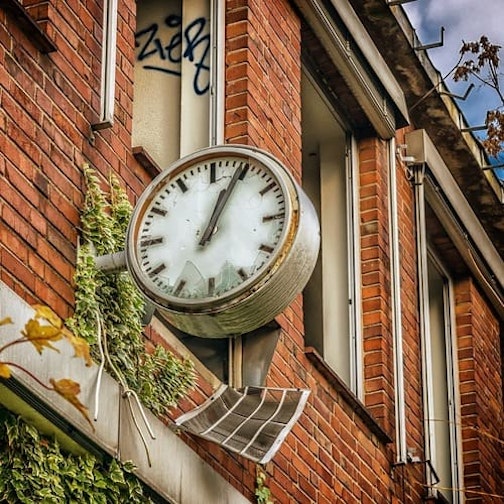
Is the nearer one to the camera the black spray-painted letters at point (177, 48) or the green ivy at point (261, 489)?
the green ivy at point (261, 489)

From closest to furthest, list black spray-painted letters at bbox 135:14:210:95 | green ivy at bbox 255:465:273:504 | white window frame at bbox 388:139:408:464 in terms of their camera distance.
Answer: green ivy at bbox 255:465:273:504, black spray-painted letters at bbox 135:14:210:95, white window frame at bbox 388:139:408:464

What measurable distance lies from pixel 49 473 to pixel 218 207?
149cm

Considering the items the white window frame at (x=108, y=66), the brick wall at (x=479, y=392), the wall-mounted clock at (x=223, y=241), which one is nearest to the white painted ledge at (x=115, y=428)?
the wall-mounted clock at (x=223, y=241)

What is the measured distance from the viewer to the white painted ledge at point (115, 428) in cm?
682

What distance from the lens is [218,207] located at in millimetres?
7812

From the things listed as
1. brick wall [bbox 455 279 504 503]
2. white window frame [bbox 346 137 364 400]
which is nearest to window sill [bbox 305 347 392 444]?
white window frame [bbox 346 137 364 400]

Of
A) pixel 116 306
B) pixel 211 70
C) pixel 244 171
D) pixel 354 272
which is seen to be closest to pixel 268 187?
pixel 244 171

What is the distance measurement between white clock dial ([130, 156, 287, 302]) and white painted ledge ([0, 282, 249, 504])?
0.54 meters

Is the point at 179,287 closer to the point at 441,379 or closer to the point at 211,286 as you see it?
the point at 211,286

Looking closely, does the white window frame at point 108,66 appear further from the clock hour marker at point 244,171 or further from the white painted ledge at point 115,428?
the white painted ledge at point 115,428

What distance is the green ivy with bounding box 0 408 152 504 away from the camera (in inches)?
268

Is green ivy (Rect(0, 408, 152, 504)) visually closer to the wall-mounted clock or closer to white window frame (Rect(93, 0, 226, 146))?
the wall-mounted clock

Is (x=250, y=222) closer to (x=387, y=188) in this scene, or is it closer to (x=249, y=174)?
(x=249, y=174)

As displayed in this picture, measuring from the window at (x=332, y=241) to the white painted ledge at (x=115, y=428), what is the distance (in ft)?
9.99
